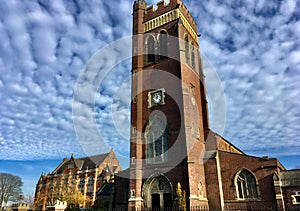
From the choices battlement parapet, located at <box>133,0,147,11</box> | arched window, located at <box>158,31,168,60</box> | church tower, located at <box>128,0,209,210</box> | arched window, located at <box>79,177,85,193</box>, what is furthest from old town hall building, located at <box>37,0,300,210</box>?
arched window, located at <box>79,177,85,193</box>

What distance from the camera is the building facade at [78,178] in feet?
185

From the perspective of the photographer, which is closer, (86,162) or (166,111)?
(166,111)

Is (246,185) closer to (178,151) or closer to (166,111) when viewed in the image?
(178,151)

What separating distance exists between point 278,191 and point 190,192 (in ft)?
26.2

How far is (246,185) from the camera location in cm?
2450

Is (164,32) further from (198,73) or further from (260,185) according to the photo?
(260,185)

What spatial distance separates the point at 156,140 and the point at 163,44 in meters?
11.8

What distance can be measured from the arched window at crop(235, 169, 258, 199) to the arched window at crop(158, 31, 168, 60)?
15.4 m

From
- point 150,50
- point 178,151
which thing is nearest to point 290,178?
point 178,151

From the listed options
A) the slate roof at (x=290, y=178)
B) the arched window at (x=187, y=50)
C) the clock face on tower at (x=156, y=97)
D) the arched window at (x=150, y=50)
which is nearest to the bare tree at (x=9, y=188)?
the clock face on tower at (x=156, y=97)

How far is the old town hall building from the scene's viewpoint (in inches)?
911

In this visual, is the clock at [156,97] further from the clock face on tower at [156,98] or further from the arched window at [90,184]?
the arched window at [90,184]

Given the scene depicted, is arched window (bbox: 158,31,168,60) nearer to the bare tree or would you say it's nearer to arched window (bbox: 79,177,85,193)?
arched window (bbox: 79,177,85,193)

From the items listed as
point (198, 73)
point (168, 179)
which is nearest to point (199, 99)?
point (198, 73)
